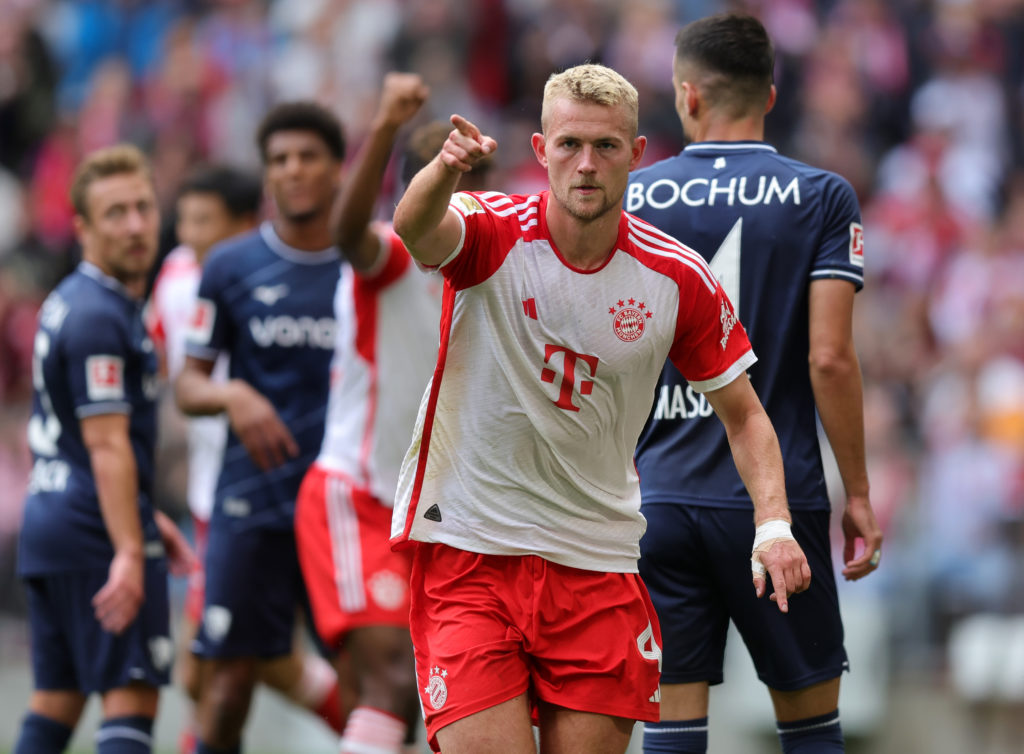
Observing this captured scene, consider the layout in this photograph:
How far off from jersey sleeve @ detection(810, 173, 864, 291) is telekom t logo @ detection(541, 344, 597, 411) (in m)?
1.15

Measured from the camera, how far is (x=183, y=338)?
8.91 meters

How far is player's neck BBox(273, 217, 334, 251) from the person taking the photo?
25.3 ft

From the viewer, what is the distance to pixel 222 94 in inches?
656

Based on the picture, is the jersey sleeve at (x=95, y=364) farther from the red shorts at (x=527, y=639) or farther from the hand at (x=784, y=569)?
the hand at (x=784, y=569)

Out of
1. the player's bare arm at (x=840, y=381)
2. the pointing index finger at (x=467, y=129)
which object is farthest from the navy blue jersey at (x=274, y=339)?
the pointing index finger at (x=467, y=129)

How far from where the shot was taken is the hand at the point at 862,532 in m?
5.80

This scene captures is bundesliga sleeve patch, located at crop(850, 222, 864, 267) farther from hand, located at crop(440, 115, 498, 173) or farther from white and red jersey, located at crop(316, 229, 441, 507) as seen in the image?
white and red jersey, located at crop(316, 229, 441, 507)

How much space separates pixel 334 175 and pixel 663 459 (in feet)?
9.26

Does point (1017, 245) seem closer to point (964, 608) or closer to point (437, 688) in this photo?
point (964, 608)

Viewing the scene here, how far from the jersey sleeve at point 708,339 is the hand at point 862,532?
1006 mm

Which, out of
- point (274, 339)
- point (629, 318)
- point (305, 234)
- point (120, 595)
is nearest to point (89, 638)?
point (120, 595)

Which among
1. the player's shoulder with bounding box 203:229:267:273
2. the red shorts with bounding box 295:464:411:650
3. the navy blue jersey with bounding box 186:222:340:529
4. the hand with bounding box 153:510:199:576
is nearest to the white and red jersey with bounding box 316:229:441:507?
the red shorts with bounding box 295:464:411:650

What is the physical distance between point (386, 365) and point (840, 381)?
2.17 m

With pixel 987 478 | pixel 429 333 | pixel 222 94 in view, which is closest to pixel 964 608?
pixel 987 478
